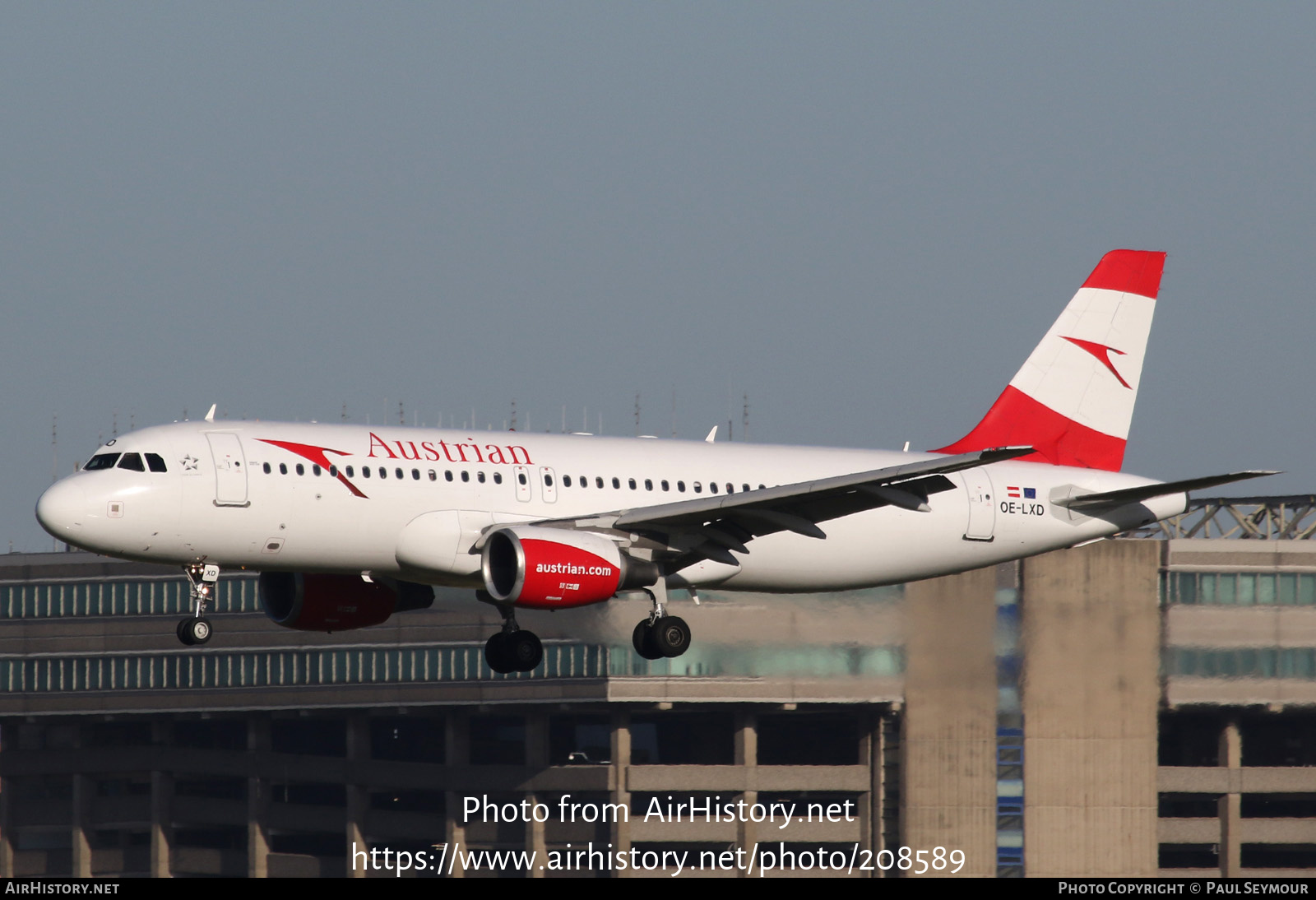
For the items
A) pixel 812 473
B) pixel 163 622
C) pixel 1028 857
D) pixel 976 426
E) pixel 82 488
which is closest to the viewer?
pixel 82 488

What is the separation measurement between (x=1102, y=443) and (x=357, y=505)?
21.1 metres

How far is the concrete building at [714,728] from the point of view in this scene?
312 ft

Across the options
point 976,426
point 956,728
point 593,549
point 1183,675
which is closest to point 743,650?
point 956,728

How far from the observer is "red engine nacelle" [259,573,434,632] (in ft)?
154

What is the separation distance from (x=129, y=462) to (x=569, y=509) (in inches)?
374

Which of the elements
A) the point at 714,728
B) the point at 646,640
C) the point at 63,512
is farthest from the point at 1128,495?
the point at 714,728

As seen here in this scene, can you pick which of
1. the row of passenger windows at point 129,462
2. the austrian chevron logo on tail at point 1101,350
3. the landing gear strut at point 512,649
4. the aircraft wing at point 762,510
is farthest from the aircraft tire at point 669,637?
the austrian chevron logo on tail at point 1101,350

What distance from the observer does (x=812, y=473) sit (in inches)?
1913

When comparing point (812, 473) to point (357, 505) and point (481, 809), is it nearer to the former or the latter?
point (357, 505)

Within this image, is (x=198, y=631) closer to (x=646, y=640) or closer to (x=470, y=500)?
(x=470, y=500)

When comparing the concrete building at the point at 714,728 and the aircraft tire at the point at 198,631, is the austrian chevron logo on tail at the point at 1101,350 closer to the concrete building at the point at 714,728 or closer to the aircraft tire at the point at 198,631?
the aircraft tire at the point at 198,631

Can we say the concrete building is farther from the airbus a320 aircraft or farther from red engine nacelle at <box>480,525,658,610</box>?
red engine nacelle at <box>480,525,658,610</box>

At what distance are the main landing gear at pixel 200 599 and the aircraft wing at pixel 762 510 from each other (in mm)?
7063

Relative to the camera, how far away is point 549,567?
42.0 m
